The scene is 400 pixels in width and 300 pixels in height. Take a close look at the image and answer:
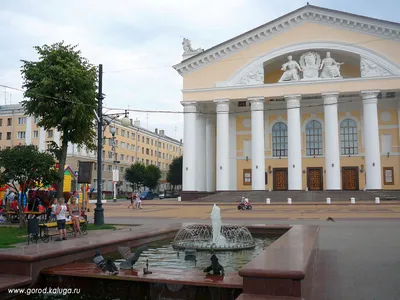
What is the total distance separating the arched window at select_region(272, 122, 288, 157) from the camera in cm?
4622

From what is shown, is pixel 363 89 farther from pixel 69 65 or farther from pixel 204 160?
pixel 69 65

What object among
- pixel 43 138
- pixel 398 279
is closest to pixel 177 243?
pixel 398 279

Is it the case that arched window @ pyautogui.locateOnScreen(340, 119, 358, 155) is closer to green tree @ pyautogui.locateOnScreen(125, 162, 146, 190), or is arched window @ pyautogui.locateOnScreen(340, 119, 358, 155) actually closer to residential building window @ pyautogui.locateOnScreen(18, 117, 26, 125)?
green tree @ pyautogui.locateOnScreen(125, 162, 146, 190)

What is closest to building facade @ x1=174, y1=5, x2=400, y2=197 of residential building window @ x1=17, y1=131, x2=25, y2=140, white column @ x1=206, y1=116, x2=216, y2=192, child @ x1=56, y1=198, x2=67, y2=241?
white column @ x1=206, y1=116, x2=216, y2=192

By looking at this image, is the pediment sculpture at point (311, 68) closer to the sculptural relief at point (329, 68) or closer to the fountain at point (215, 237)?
the sculptural relief at point (329, 68)

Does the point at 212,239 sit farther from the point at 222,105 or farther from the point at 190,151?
the point at 222,105

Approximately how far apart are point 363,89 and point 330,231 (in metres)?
29.0

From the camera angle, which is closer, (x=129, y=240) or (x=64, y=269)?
(x=64, y=269)

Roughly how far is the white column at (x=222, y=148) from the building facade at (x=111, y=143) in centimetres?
1059

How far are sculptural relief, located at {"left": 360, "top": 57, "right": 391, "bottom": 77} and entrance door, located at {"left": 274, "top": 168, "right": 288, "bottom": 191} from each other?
13.3 metres

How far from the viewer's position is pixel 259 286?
17.0ft

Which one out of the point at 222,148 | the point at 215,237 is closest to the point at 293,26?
the point at 222,148

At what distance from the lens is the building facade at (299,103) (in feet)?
130

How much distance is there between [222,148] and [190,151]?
3.50m
